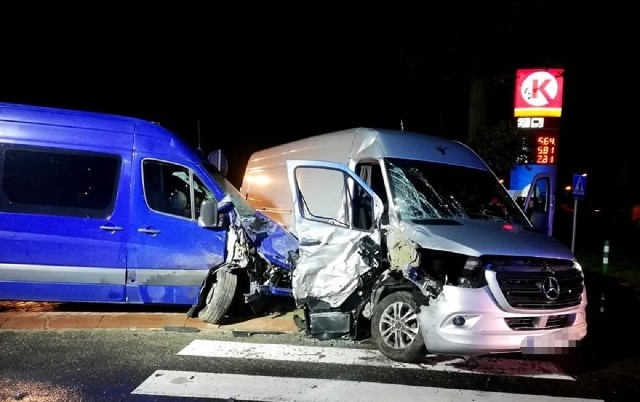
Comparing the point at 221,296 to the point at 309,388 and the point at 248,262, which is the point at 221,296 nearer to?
the point at 248,262

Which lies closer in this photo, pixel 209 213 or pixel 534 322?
pixel 534 322

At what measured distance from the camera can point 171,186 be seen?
673 cm

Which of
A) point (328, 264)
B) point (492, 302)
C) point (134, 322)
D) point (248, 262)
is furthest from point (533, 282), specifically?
point (134, 322)

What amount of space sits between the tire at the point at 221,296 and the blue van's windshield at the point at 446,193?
2.28 metres

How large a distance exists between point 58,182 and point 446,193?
4.82m

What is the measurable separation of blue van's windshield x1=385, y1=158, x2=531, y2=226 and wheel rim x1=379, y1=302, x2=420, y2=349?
3.35 ft

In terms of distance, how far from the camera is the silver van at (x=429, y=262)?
4973mm

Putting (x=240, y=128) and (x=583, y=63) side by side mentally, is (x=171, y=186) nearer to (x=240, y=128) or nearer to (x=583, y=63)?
(x=583, y=63)

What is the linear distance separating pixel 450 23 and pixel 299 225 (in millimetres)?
11551

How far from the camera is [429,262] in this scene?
5.32m

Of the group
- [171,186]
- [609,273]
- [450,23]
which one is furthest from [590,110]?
[171,186]

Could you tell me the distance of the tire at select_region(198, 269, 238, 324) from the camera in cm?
654

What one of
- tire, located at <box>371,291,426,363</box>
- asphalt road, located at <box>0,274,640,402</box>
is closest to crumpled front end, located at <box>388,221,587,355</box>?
tire, located at <box>371,291,426,363</box>

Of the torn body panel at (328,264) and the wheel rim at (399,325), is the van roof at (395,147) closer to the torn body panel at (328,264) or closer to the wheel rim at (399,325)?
the torn body panel at (328,264)
